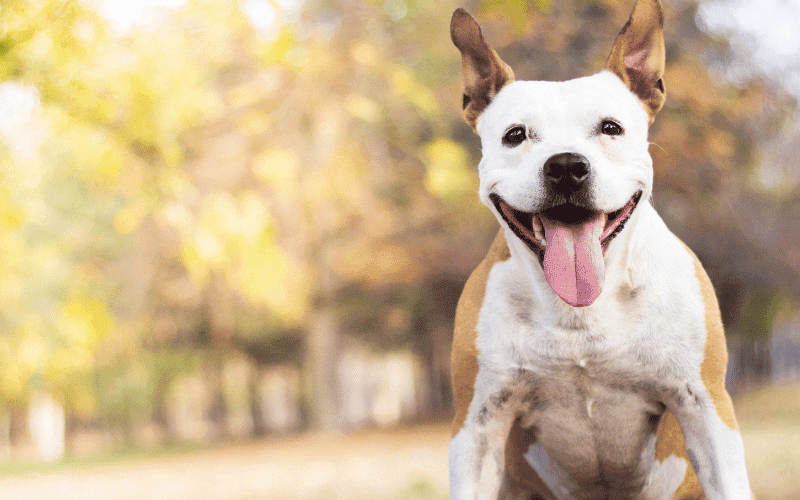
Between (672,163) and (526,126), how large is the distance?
32.6 feet

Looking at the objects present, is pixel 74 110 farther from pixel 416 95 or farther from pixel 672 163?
pixel 672 163

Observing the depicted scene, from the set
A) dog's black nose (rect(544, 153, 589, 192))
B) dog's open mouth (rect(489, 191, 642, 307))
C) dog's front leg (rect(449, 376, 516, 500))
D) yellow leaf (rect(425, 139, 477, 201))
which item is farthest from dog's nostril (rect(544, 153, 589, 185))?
yellow leaf (rect(425, 139, 477, 201))

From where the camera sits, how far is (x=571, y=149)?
2512mm

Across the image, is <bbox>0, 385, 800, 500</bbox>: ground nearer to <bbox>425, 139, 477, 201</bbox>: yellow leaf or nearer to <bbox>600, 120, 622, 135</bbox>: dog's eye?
<bbox>425, 139, 477, 201</bbox>: yellow leaf

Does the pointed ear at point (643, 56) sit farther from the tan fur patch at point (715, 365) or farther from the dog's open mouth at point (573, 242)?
Answer: the tan fur patch at point (715, 365)

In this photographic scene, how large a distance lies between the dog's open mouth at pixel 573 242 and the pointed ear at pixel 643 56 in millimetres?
473

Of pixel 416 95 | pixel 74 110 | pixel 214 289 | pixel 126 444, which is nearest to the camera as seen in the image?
pixel 74 110

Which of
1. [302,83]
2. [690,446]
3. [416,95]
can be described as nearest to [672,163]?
[416,95]

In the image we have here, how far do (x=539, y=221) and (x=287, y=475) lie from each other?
8116 millimetres

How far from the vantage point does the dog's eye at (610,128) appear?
2672mm

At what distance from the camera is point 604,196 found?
2.50m

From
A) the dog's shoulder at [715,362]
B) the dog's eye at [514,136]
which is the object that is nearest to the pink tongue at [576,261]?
the dog's eye at [514,136]

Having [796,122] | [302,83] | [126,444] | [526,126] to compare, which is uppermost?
[302,83]

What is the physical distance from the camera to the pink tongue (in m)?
2.52
